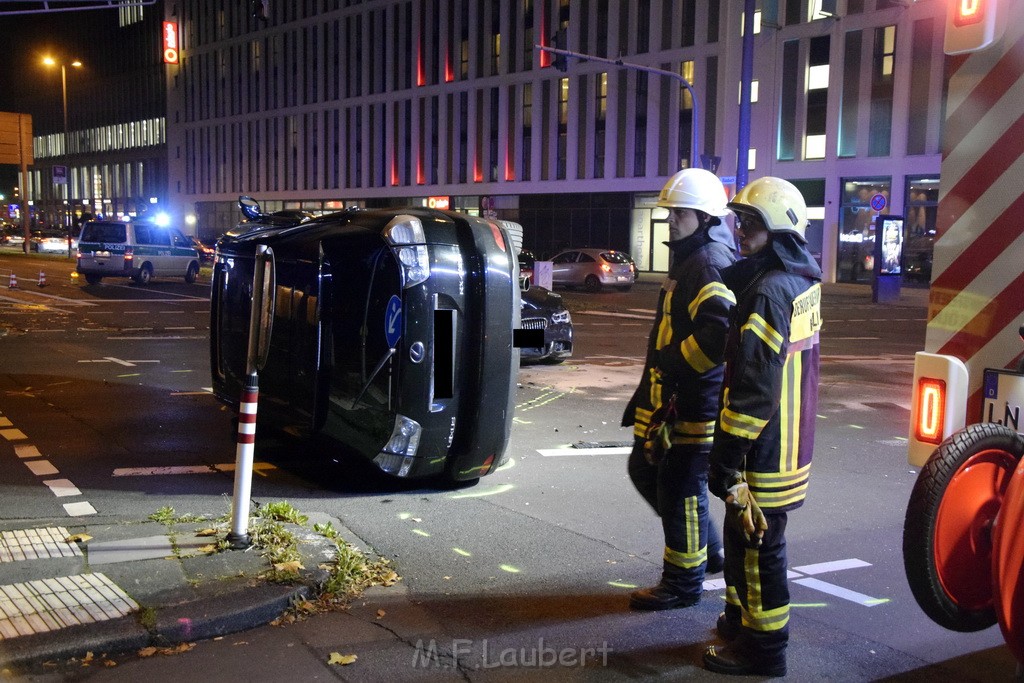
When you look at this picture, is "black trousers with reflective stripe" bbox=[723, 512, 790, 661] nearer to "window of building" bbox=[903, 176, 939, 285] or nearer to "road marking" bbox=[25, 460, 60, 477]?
"road marking" bbox=[25, 460, 60, 477]

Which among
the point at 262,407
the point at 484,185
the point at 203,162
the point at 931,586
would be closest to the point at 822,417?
the point at 262,407

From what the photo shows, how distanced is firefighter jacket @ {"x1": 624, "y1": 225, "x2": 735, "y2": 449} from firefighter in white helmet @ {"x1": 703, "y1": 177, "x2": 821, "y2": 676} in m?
0.39

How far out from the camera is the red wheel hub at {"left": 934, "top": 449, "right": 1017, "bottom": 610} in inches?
159

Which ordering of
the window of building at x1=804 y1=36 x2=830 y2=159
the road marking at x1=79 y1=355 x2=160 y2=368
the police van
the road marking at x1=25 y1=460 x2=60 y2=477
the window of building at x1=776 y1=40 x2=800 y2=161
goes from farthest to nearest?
the window of building at x1=776 y1=40 x2=800 y2=161, the window of building at x1=804 y1=36 x2=830 y2=159, the police van, the road marking at x1=79 y1=355 x2=160 y2=368, the road marking at x1=25 y1=460 x2=60 y2=477

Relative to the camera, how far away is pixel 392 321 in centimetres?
675

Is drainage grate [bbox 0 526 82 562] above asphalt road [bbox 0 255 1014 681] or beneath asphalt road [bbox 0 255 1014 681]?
above

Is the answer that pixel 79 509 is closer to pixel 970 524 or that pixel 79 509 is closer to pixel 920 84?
pixel 970 524

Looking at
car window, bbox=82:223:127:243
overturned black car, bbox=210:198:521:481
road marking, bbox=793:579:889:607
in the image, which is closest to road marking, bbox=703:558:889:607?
road marking, bbox=793:579:889:607

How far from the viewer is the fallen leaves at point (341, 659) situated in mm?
4336

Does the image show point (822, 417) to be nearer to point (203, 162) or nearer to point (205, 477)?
point (205, 477)

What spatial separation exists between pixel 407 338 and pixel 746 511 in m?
3.20

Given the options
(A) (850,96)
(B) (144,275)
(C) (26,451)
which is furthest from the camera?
(A) (850,96)

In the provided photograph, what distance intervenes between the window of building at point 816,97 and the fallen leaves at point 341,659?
37141mm

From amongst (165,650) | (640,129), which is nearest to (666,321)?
(165,650)
